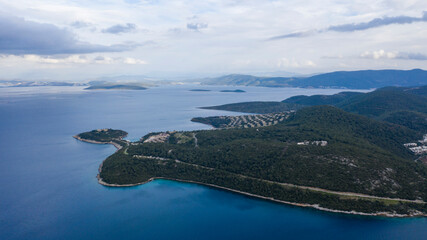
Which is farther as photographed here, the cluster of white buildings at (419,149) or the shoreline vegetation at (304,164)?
the cluster of white buildings at (419,149)

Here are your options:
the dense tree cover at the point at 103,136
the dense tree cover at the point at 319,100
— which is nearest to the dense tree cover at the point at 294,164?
the dense tree cover at the point at 103,136

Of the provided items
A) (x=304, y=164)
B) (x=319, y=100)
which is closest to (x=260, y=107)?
(x=319, y=100)

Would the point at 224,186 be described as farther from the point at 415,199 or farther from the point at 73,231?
the point at 415,199

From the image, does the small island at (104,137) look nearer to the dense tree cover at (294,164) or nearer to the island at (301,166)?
the island at (301,166)

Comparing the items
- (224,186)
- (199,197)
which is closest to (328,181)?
(224,186)

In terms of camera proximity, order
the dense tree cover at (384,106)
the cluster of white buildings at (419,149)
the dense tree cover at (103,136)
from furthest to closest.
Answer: the dense tree cover at (384,106) → the dense tree cover at (103,136) → the cluster of white buildings at (419,149)

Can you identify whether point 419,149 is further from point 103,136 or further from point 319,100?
point 319,100
